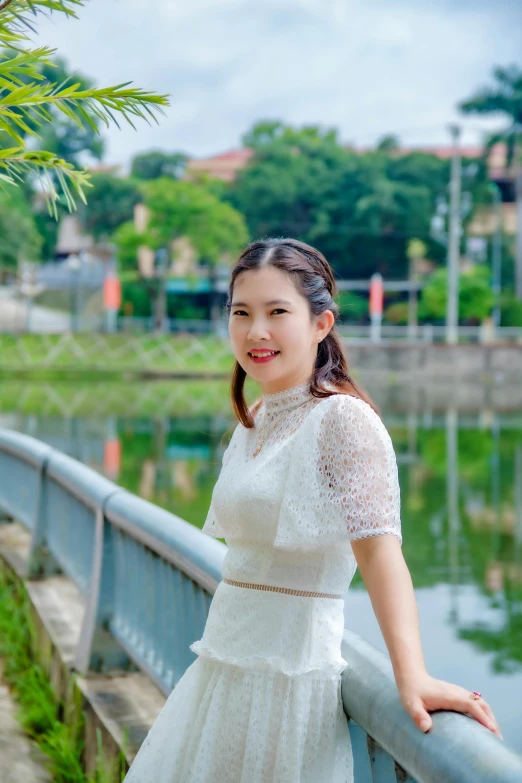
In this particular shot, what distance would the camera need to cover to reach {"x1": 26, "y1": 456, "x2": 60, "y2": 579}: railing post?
13.2 feet

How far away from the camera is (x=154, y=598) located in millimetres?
2551

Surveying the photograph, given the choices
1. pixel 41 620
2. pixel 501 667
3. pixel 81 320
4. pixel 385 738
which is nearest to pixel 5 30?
pixel 385 738

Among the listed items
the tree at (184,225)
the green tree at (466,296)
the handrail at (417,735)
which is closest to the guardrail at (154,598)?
the handrail at (417,735)

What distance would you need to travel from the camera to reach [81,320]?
1529 inches

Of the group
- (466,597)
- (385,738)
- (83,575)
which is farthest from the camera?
(466,597)

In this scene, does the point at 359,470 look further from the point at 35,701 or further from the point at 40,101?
the point at 35,701

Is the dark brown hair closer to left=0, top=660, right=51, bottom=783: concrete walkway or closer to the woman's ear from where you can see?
the woman's ear

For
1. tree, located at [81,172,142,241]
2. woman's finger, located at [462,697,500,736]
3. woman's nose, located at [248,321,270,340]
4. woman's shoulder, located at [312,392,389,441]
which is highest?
tree, located at [81,172,142,241]

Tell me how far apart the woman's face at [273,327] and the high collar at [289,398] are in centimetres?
2

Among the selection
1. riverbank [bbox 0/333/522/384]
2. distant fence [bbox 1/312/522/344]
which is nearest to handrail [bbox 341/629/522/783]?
riverbank [bbox 0/333/522/384]

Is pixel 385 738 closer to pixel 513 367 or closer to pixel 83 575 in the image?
pixel 83 575

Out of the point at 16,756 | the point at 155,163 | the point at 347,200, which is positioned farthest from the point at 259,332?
the point at 155,163

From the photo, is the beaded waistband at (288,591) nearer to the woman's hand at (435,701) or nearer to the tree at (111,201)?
the woman's hand at (435,701)

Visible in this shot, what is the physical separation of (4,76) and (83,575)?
1.88 m
